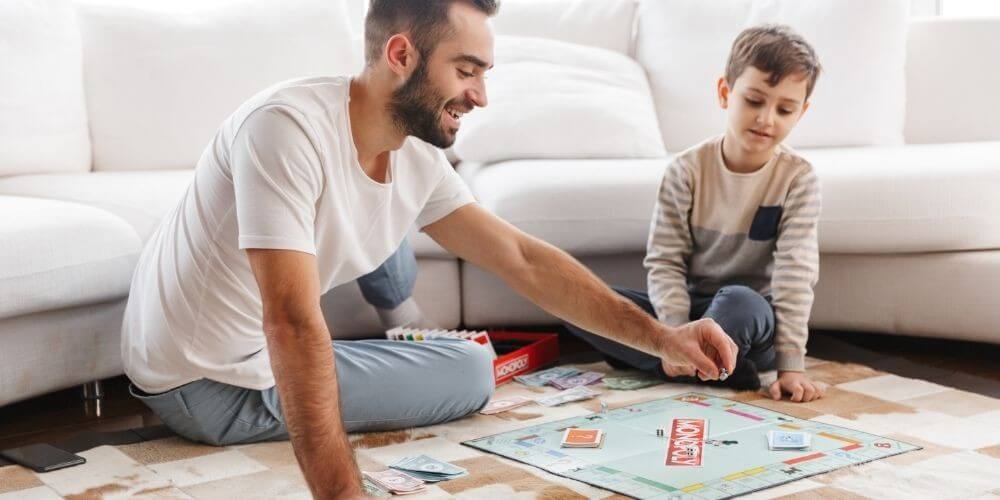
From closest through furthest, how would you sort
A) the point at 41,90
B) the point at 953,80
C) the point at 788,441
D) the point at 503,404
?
the point at 788,441, the point at 503,404, the point at 41,90, the point at 953,80

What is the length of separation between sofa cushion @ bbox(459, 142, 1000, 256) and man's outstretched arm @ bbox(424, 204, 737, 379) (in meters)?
0.69

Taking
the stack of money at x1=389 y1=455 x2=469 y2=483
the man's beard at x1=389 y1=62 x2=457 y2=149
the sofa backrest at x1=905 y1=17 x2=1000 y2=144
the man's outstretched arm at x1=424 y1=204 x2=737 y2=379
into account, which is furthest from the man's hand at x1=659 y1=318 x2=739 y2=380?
the sofa backrest at x1=905 y1=17 x2=1000 y2=144

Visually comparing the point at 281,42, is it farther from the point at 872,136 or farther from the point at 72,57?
the point at 872,136

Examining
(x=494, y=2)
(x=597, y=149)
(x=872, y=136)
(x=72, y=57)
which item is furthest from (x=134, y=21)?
(x=872, y=136)

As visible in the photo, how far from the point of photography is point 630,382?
2.48 m

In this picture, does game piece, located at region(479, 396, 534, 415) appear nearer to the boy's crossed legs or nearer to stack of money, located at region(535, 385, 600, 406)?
stack of money, located at region(535, 385, 600, 406)

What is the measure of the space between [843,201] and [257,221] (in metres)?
1.57

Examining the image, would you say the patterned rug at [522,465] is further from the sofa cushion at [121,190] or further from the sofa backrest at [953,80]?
the sofa backrest at [953,80]

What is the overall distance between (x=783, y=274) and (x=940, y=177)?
0.51 m

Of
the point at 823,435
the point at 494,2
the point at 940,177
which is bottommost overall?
the point at 823,435

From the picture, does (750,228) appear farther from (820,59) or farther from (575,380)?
(820,59)

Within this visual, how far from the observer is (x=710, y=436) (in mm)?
2037

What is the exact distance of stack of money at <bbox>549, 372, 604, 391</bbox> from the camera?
2.47 meters

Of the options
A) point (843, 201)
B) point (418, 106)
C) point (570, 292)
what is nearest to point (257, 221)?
point (418, 106)
